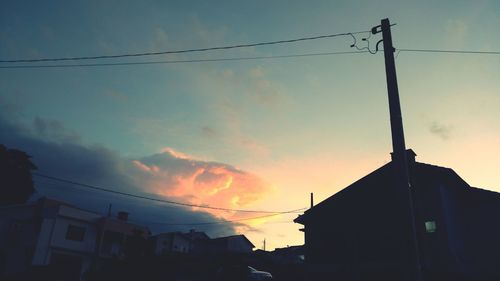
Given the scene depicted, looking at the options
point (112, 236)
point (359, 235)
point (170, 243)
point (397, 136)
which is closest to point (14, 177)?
point (112, 236)

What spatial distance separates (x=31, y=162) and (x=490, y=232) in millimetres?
62916

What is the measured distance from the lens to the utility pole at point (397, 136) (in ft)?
26.3

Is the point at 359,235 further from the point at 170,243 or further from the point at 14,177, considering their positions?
the point at 14,177

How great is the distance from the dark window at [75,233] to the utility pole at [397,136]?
48464 millimetres

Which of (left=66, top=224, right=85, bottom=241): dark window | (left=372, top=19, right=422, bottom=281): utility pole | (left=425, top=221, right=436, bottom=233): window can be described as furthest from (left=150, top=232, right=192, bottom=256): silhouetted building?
(left=372, top=19, right=422, bottom=281): utility pole

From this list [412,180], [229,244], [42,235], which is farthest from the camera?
[229,244]

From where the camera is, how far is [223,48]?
55.8 feet

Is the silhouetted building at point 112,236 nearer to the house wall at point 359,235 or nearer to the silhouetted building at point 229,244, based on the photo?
the silhouetted building at point 229,244

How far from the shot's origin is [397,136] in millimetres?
8758

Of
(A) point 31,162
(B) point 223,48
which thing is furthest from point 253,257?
(A) point 31,162

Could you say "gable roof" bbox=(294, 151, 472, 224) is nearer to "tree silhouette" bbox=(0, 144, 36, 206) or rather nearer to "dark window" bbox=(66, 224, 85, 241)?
"dark window" bbox=(66, 224, 85, 241)

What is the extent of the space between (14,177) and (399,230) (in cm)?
5763

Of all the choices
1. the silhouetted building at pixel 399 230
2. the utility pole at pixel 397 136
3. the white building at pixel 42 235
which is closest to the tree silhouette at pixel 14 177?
the white building at pixel 42 235

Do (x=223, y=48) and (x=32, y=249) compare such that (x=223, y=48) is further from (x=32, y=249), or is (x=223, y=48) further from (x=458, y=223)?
(x=32, y=249)
